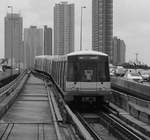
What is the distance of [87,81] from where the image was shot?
2283 cm

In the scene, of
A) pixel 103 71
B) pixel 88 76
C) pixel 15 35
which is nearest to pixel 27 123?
pixel 88 76

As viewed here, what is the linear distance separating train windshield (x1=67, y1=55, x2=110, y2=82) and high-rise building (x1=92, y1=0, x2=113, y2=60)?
205ft

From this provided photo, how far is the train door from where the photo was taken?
2275cm

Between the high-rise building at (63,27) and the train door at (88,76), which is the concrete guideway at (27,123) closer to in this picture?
→ the train door at (88,76)

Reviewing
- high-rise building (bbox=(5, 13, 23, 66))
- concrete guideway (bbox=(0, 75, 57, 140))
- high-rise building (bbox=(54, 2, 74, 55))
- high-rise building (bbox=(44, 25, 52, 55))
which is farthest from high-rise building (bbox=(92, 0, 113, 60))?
concrete guideway (bbox=(0, 75, 57, 140))

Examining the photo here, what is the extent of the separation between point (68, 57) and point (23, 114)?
4.25 metres

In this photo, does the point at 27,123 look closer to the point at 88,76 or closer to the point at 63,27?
the point at 88,76

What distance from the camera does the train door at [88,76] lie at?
22.8 m

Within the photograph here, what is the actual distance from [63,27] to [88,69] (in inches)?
3312

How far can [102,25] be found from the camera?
91.2m

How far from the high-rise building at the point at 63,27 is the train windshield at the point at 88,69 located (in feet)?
222

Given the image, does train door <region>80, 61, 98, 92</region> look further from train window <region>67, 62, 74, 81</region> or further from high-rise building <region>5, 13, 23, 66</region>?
high-rise building <region>5, 13, 23, 66</region>

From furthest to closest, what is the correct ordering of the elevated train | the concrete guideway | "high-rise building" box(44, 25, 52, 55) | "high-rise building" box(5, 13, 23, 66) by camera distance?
1. "high-rise building" box(44, 25, 52, 55)
2. "high-rise building" box(5, 13, 23, 66)
3. the elevated train
4. the concrete guideway

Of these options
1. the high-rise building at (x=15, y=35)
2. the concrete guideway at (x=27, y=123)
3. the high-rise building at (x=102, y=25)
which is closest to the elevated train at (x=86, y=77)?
the concrete guideway at (x=27, y=123)
